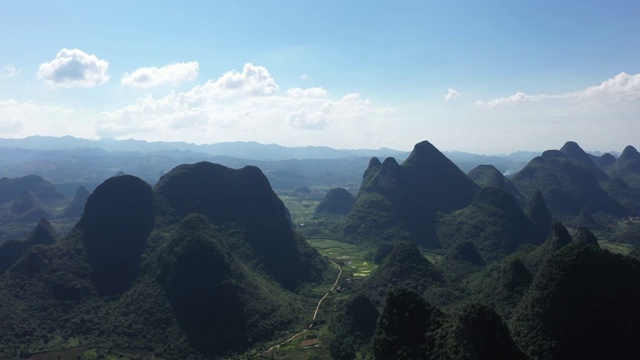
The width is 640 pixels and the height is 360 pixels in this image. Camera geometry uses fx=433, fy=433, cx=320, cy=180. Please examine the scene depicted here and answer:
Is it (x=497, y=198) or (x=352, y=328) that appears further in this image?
(x=497, y=198)

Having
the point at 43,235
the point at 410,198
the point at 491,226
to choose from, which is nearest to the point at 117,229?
the point at 43,235

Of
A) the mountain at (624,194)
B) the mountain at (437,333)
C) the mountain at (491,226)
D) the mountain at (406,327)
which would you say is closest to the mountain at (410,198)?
the mountain at (491,226)

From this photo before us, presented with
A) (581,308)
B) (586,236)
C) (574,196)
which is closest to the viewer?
(581,308)

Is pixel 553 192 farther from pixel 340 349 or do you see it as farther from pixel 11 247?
pixel 11 247

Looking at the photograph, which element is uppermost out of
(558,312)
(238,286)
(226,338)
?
(558,312)

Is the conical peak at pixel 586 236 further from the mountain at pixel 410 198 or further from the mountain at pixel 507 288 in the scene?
the mountain at pixel 410 198

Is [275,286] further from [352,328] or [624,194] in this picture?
[624,194]

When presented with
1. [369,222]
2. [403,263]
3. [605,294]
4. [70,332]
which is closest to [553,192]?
[369,222]
